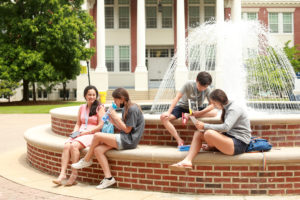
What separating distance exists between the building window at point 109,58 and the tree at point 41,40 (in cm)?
538

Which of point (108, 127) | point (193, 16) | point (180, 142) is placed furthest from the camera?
point (193, 16)

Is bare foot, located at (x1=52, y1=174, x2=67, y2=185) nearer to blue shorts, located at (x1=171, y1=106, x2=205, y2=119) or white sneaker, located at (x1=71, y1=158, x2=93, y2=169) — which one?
white sneaker, located at (x1=71, y1=158, x2=93, y2=169)

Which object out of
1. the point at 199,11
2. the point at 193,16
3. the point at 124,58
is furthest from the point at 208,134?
the point at 199,11

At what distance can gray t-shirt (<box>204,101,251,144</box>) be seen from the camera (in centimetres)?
489

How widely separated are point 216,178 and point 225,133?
65 cm

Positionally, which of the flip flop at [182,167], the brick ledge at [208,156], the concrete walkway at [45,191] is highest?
the brick ledge at [208,156]

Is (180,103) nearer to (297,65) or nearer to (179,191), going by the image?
(179,191)

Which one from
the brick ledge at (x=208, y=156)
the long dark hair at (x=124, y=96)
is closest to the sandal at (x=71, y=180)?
the brick ledge at (x=208, y=156)

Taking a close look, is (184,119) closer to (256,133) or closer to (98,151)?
(256,133)

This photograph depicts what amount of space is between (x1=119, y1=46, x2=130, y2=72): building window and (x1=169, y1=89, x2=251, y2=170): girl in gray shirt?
2852 cm

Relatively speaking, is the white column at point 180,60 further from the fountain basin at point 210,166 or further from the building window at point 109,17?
the fountain basin at point 210,166

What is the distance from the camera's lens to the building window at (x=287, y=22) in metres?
38.0

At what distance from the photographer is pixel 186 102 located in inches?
245

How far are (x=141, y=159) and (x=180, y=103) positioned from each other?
1.45m
